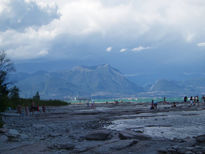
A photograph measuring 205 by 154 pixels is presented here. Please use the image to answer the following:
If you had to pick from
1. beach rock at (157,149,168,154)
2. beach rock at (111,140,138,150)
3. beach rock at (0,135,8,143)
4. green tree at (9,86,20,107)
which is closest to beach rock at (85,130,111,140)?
beach rock at (111,140,138,150)

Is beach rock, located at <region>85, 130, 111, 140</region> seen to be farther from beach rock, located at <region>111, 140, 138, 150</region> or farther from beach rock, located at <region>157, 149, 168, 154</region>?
beach rock, located at <region>157, 149, 168, 154</region>

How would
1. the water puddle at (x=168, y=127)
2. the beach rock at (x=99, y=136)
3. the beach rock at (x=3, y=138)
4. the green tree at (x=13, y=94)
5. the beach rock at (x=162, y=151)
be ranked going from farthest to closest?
the green tree at (x=13, y=94)
the water puddle at (x=168, y=127)
the beach rock at (x=3, y=138)
the beach rock at (x=99, y=136)
the beach rock at (x=162, y=151)

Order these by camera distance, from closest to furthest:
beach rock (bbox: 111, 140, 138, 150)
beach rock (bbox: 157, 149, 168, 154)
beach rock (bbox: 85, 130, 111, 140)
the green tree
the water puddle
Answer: beach rock (bbox: 157, 149, 168, 154) → beach rock (bbox: 111, 140, 138, 150) → beach rock (bbox: 85, 130, 111, 140) → the water puddle → the green tree

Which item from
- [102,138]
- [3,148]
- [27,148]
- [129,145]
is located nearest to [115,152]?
[129,145]

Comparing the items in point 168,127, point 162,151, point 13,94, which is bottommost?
point 168,127

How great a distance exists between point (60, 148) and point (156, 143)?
4598 mm

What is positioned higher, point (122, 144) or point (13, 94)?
point (13, 94)

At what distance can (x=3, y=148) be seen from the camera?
44.1 feet

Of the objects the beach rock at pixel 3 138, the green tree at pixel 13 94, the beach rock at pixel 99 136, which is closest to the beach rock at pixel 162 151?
the beach rock at pixel 99 136

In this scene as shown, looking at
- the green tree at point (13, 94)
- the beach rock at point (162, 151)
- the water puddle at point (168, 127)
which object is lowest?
the water puddle at point (168, 127)

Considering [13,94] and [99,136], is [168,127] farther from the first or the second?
[13,94]

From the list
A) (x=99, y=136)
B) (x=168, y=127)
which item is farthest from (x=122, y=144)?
(x=168, y=127)

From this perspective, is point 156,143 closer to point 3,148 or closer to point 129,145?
point 129,145

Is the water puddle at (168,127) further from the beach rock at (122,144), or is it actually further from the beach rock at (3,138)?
the beach rock at (3,138)
